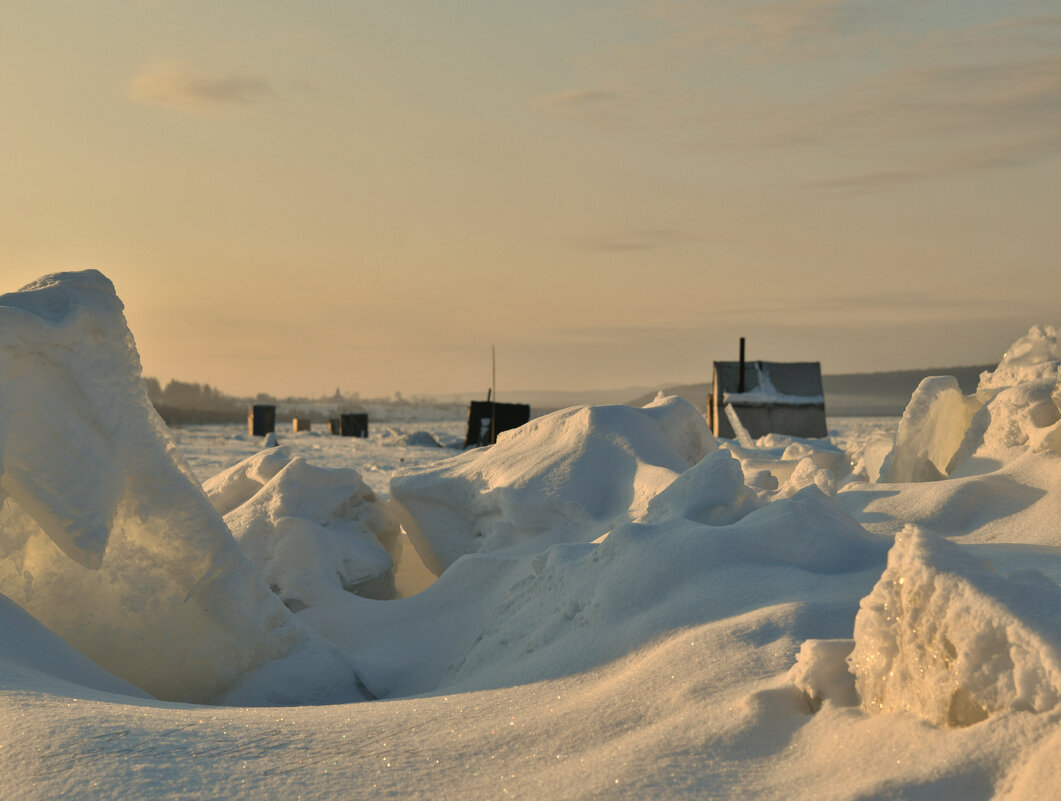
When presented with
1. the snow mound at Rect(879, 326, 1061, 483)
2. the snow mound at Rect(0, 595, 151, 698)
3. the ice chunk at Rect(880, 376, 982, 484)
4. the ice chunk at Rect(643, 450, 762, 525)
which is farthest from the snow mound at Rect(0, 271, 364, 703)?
the ice chunk at Rect(880, 376, 982, 484)

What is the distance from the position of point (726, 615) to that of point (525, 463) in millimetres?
3481

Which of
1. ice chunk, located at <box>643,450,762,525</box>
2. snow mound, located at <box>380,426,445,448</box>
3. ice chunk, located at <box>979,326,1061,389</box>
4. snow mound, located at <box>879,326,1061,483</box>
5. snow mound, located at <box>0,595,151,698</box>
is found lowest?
snow mound, located at <box>0,595,151,698</box>

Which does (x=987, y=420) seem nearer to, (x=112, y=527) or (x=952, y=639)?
(x=952, y=639)

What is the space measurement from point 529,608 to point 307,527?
225cm

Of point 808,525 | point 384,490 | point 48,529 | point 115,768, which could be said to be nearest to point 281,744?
point 115,768

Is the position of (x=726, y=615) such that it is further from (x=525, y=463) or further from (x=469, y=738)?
(x=525, y=463)

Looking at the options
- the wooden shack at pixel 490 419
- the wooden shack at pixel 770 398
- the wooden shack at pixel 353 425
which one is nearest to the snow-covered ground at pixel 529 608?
the wooden shack at pixel 770 398

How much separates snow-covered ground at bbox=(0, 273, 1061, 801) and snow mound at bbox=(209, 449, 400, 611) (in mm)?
23

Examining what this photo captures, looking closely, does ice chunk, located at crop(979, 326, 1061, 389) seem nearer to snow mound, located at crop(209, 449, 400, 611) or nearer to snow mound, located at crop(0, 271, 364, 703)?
snow mound, located at crop(209, 449, 400, 611)

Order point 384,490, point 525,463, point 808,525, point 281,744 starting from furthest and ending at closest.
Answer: point 384,490 < point 525,463 < point 808,525 < point 281,744

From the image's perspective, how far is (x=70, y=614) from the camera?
147 inches

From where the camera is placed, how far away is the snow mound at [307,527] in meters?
5.29

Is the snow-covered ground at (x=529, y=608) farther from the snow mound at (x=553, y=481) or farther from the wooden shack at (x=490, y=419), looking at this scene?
the wooden shack at (x=490, y=419)

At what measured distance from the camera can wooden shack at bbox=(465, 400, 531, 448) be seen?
20.4 meters
